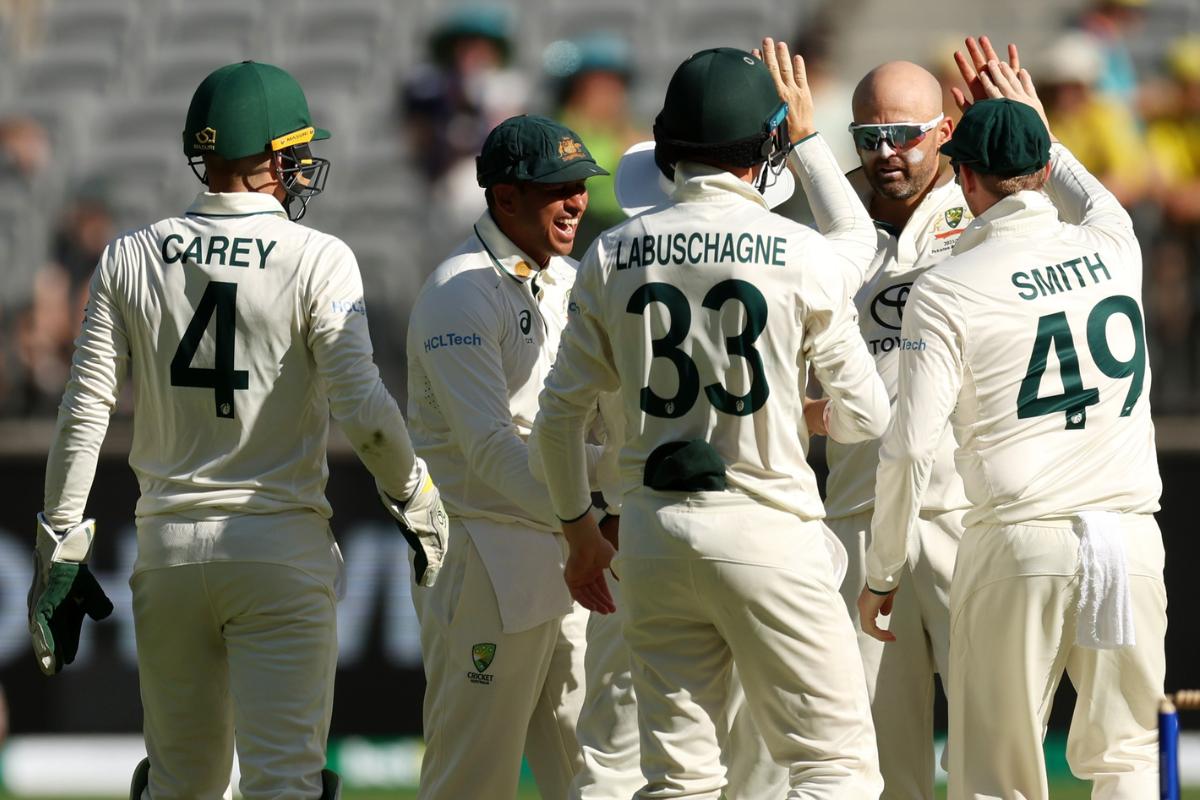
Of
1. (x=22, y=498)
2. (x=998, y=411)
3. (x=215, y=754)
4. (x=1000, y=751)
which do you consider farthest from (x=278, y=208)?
(x=22, y=498)

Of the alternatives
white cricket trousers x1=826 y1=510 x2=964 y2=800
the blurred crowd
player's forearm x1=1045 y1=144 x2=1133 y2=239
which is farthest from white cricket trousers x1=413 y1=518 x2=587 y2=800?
the blurred crowd

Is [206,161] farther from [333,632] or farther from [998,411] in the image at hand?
[998,411]

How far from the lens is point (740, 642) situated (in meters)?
4.23

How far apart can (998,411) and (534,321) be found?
140cm

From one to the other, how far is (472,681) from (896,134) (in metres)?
2.16

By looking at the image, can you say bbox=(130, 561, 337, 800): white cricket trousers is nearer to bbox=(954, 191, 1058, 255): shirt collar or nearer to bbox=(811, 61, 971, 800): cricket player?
bbox=(811, 61, 971, 800): cricket player

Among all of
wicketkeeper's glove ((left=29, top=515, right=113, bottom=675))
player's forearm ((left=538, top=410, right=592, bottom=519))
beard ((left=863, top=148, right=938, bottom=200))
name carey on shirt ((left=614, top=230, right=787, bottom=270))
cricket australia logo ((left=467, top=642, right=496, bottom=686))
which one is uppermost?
beard ((left=863, top=148, right=938, bottom=200))

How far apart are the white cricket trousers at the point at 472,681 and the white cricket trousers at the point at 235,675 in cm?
52

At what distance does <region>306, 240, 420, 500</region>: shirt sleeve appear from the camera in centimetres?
458

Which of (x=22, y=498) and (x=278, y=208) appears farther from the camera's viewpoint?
(x=22, y=498)

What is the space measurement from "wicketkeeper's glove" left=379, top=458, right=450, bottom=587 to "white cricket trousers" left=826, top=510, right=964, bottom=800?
4.69ft

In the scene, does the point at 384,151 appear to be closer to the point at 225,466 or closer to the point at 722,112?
the point at 225,466

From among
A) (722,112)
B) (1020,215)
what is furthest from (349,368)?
(1020,215)

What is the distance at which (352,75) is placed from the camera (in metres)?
12.9
